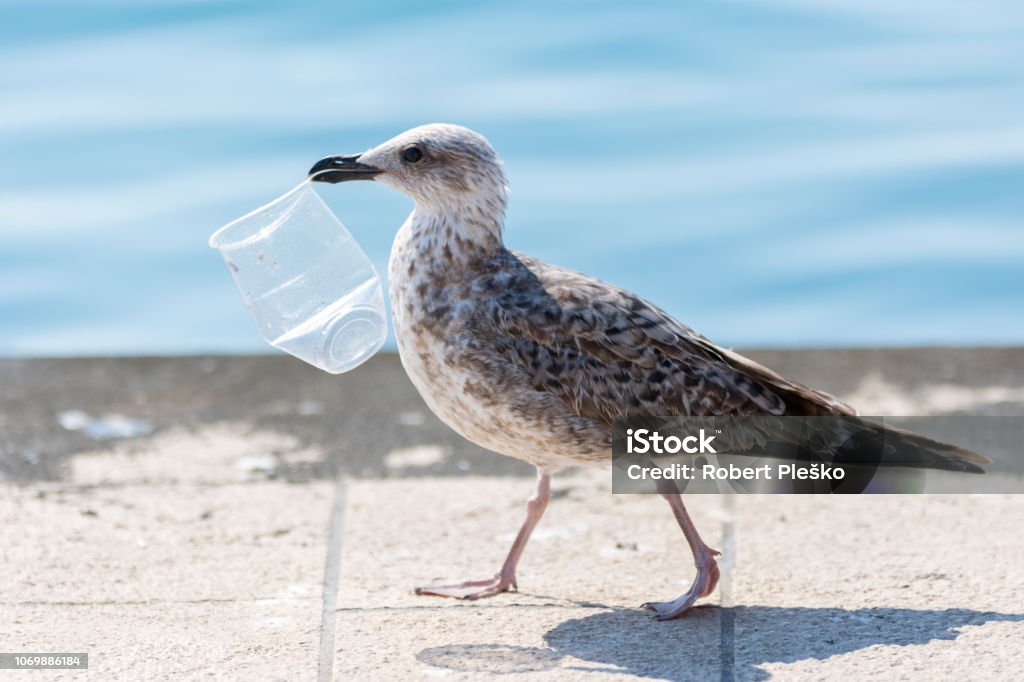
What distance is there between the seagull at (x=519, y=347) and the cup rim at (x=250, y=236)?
0.49 ft

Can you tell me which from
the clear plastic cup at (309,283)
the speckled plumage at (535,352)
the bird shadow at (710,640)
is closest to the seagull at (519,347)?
the speckled plumage at (535,352)

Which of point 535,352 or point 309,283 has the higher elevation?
point 309,283

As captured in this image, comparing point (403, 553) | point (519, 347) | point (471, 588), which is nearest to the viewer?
point (519, 347)

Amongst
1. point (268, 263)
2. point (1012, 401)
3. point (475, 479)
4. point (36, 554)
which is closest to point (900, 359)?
point (1012, 401)

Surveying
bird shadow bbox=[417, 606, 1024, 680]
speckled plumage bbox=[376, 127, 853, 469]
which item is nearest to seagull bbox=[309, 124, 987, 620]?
speckled plumage bbox=[376, 127, 853, 469]

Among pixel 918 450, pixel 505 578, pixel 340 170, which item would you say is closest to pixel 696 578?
pixel 505 578

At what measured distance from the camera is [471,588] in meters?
5.57

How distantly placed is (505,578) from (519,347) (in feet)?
3.01

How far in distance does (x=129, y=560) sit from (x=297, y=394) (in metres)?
2.52

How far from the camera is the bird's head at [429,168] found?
5473 millimetres

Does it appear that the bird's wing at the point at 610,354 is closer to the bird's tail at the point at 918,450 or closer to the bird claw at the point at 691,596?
the bird's tail at the point at 918,450

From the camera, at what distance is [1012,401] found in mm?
8016

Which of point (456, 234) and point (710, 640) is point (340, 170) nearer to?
point (456, 234)

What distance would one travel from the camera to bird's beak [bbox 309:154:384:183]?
546 cm
